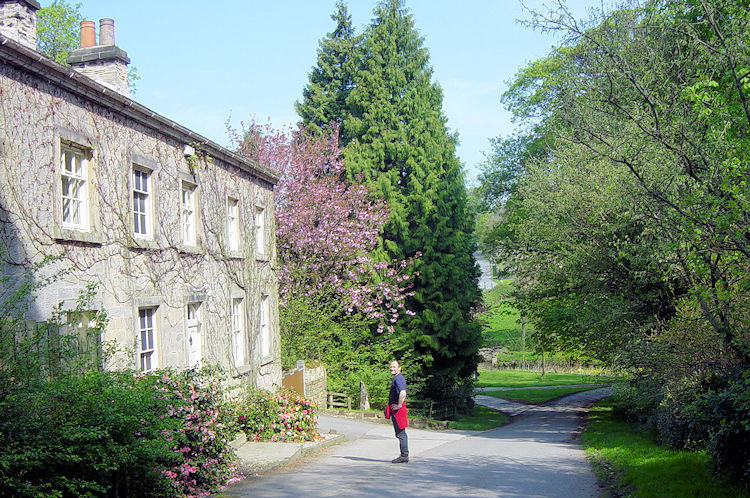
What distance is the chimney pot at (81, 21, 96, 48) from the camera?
14.6m

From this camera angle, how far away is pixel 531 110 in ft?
124

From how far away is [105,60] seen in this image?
14078 millimetres

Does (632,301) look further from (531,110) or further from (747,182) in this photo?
(531,110)

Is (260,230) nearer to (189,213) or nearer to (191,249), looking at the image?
(189,213)

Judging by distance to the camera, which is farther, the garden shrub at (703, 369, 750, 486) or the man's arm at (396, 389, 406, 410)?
the man's arm at (396, 389, 406, 410)

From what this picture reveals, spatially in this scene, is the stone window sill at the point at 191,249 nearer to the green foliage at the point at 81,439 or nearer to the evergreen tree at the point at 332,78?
the green foliage at the point at 81,439

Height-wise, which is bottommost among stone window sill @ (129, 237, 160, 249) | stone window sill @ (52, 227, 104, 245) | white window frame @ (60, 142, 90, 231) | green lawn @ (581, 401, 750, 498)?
green lawn @ (581, 401, 750, 498)

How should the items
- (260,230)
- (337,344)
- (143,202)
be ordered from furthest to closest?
(337,344)
(260,230)
(143,202)

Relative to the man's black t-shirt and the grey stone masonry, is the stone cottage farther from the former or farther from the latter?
the man's black t-shirt

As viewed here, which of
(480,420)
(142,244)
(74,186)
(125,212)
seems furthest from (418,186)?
(74,186)

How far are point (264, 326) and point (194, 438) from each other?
341 inches

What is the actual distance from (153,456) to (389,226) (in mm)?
21272

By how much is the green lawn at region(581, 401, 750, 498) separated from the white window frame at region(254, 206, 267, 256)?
989 cm

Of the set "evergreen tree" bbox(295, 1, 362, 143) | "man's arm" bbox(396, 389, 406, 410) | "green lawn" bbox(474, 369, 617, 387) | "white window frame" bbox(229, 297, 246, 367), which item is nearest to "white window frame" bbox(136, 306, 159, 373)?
"white window frame" bbox(229, 297, 246, 367)
